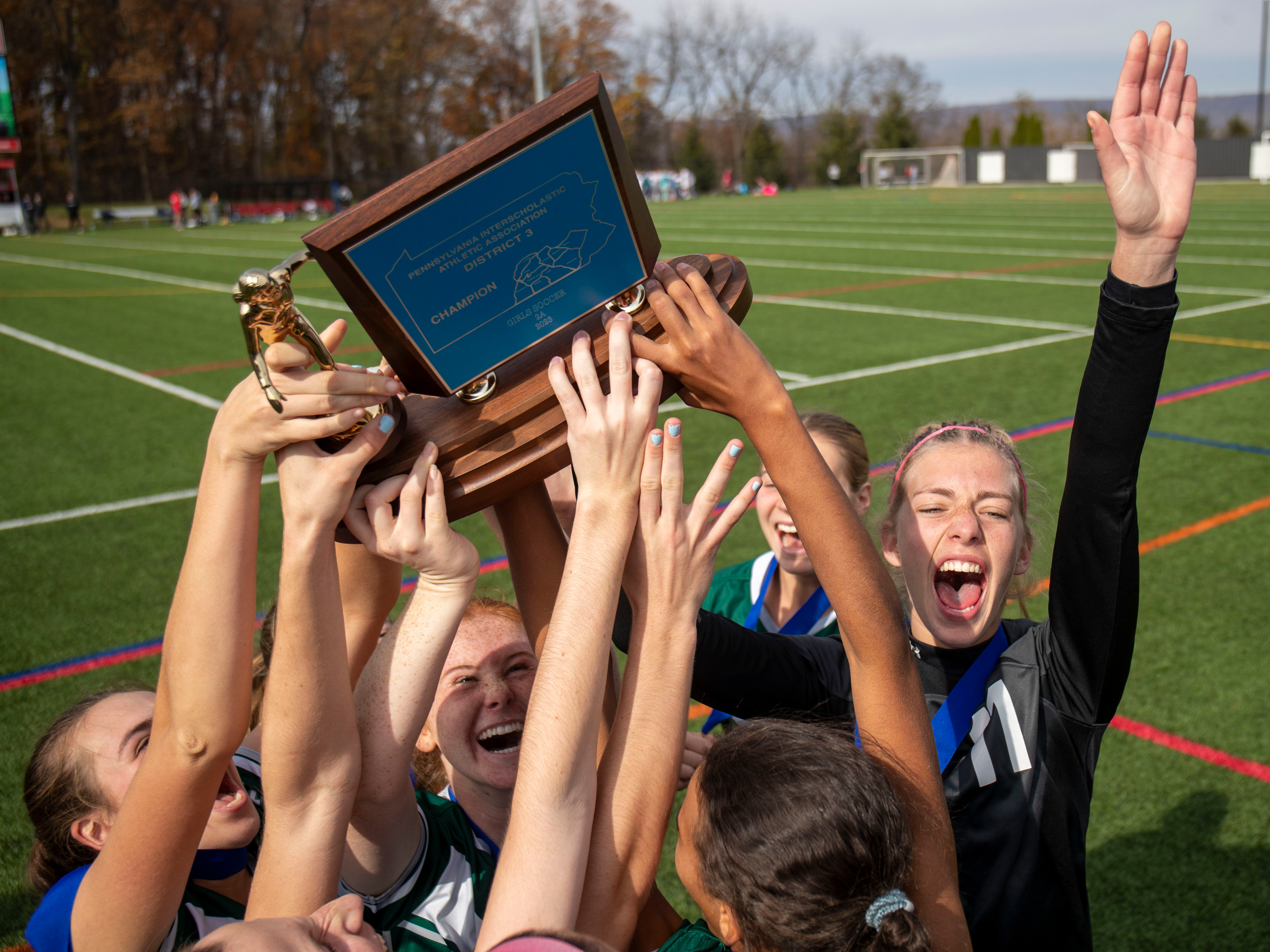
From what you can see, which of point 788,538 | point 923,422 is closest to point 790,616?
point 788,538

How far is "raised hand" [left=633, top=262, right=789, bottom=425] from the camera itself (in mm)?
1379

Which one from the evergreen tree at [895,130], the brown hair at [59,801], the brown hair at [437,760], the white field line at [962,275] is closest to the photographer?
the brown hair at [59,801]

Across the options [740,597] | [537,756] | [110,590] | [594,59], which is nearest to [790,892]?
[537,756]

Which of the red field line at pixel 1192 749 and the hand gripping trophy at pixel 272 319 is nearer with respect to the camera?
the hand gripping trophy at pixel 272 319

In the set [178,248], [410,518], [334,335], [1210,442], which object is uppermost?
[178,248]

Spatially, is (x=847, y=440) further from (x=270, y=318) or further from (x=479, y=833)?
(x=270, y=318)

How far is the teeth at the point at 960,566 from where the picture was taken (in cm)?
205

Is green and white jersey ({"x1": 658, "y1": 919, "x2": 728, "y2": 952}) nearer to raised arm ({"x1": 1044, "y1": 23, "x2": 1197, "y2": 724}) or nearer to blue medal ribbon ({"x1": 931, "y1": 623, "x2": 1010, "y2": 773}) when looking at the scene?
blue medal ribbon ({"x1": 931, "y1": 623, "x2": 1010, "y2": 773})

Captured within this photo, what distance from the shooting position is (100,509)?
6.30 m

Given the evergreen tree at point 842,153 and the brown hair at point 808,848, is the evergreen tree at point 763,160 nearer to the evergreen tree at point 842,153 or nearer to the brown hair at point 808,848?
the evergreen tree at point 842,153

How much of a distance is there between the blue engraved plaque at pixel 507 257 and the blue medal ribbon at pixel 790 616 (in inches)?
58.2

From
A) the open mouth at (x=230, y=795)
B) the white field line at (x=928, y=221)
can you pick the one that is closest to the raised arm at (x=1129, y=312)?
the open mouth at (x=230, y=795)

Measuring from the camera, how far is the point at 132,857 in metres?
1.48

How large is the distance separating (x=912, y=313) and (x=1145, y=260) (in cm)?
1108
